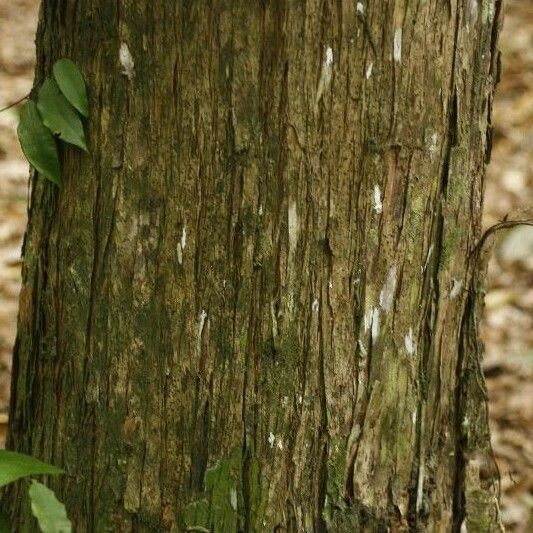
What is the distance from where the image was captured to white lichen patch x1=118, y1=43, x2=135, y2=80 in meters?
1.69

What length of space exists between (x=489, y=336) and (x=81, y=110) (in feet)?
8.88

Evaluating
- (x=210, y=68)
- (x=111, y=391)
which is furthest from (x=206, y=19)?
(x=111, y=391)

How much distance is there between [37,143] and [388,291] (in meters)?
0.75

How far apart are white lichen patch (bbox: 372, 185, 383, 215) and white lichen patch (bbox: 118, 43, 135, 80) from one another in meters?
A: 0.51

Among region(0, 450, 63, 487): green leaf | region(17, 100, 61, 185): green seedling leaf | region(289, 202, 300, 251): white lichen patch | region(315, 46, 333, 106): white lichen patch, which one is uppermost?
region(315, 46, 333, 106): white lichen patch

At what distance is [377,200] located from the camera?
5.68 feet

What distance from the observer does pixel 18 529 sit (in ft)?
6.58

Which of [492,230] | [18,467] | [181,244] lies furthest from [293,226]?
[18,467]

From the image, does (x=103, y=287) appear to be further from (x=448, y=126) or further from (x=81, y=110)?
(x=448, y=126)

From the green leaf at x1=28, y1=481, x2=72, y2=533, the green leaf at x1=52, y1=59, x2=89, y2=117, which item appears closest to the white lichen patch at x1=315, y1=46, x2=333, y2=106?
the green leaf at x1=52, y1=59, x2=89, y2=117

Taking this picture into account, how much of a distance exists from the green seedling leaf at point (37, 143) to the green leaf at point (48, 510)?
Result: 60cm

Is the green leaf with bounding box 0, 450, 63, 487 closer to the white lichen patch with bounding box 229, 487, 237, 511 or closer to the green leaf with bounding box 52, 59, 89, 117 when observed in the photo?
the white lichen patch with bounding box 229, 487, 237, 511

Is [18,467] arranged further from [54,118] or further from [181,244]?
[54,118]

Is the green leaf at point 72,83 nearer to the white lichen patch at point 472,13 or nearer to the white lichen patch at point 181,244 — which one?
the white lichen patch at point 181,244
